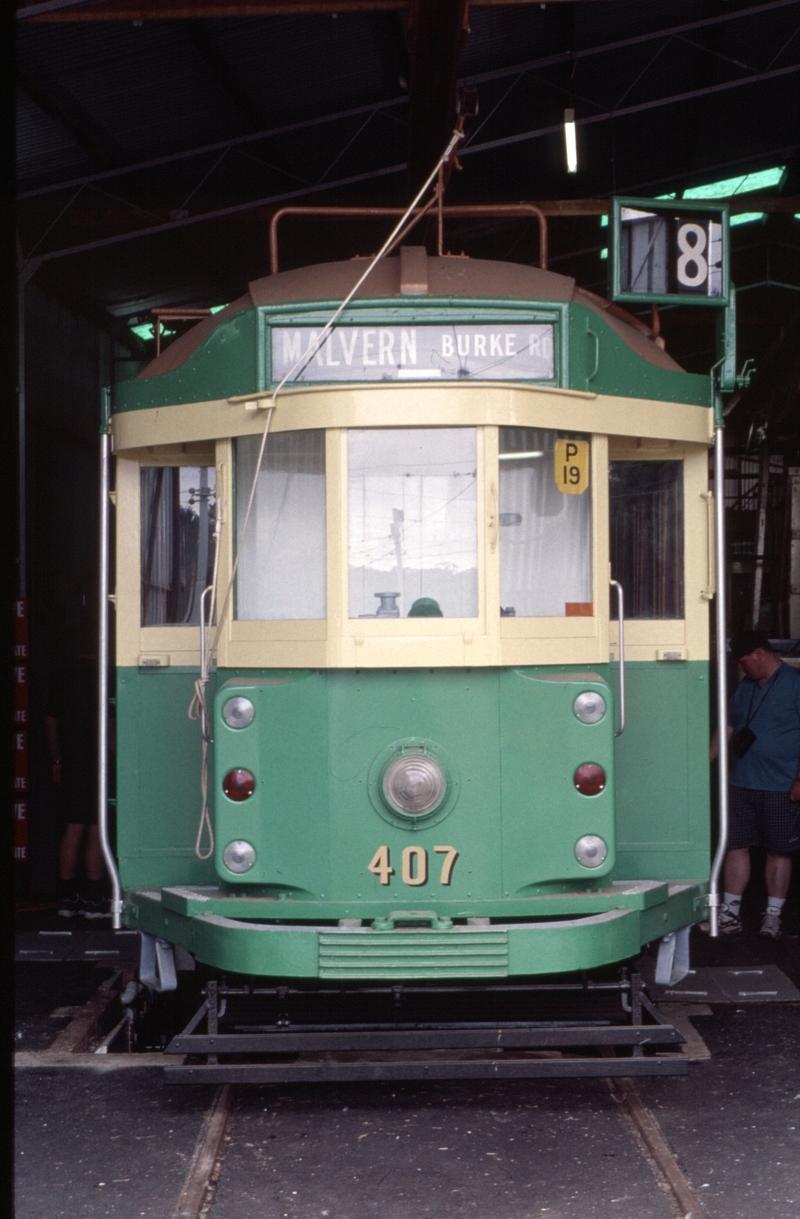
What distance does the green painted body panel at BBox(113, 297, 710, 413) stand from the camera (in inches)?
194

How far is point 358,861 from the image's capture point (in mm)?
4875

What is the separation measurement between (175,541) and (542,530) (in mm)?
1609

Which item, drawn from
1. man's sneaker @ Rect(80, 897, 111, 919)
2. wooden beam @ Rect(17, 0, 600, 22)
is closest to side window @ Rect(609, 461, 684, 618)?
wooden beam @ Rect(17, 0, 600, 22)

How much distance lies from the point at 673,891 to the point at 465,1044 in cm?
109

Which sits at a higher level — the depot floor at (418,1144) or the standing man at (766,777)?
the standing man at (766,777)

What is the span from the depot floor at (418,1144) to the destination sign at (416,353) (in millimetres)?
2839

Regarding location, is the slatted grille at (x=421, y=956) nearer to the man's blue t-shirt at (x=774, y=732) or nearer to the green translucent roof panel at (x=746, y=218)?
the man's blue t-shirt at (x=774, y=732)

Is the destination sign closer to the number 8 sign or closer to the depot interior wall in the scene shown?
the number 8 sign

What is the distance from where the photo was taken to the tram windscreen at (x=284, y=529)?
4969 millimetres

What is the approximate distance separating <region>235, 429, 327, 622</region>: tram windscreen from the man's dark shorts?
4294mm

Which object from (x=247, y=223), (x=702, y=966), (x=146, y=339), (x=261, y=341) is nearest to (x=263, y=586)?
(x=261, y=341)

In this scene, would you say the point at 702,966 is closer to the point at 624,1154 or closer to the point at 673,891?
the point at 673,891

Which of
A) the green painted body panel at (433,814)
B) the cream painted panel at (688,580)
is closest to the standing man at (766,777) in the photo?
the cream painted panel at (688,580)

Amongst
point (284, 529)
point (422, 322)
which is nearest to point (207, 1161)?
point (284, 529)
